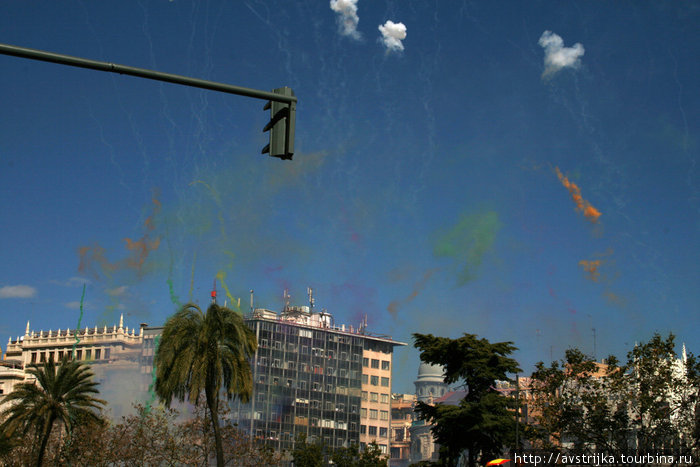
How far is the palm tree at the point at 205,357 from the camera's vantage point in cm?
4638

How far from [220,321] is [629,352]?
28530 millimetres

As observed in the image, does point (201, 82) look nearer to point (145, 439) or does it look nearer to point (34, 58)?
point (34, 58)

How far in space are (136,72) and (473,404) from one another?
51.4m

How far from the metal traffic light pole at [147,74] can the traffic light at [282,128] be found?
0.02m

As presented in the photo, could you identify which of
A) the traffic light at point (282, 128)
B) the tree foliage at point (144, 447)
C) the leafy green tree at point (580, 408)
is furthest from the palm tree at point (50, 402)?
the traffic light at point (282, 128)

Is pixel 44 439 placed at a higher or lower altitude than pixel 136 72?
lower

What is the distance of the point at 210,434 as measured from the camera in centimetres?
5278

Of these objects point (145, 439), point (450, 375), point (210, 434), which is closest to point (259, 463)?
point (210, 434)

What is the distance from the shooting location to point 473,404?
60531mm

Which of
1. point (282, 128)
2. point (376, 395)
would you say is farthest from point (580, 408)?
point (376, 395)

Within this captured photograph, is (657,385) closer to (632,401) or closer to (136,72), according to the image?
(632,401)

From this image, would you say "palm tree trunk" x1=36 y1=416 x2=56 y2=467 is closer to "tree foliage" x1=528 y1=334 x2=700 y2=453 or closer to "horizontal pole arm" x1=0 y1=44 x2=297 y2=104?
Result: "tree foliage" x1=528 y1=334 x2=700 y2=453

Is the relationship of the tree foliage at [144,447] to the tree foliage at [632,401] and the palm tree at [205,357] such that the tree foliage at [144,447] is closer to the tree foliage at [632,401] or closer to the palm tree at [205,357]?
the palm tree at [205,357]

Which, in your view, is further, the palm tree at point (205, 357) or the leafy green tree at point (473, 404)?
the leafy green tree at point (473, 404)
